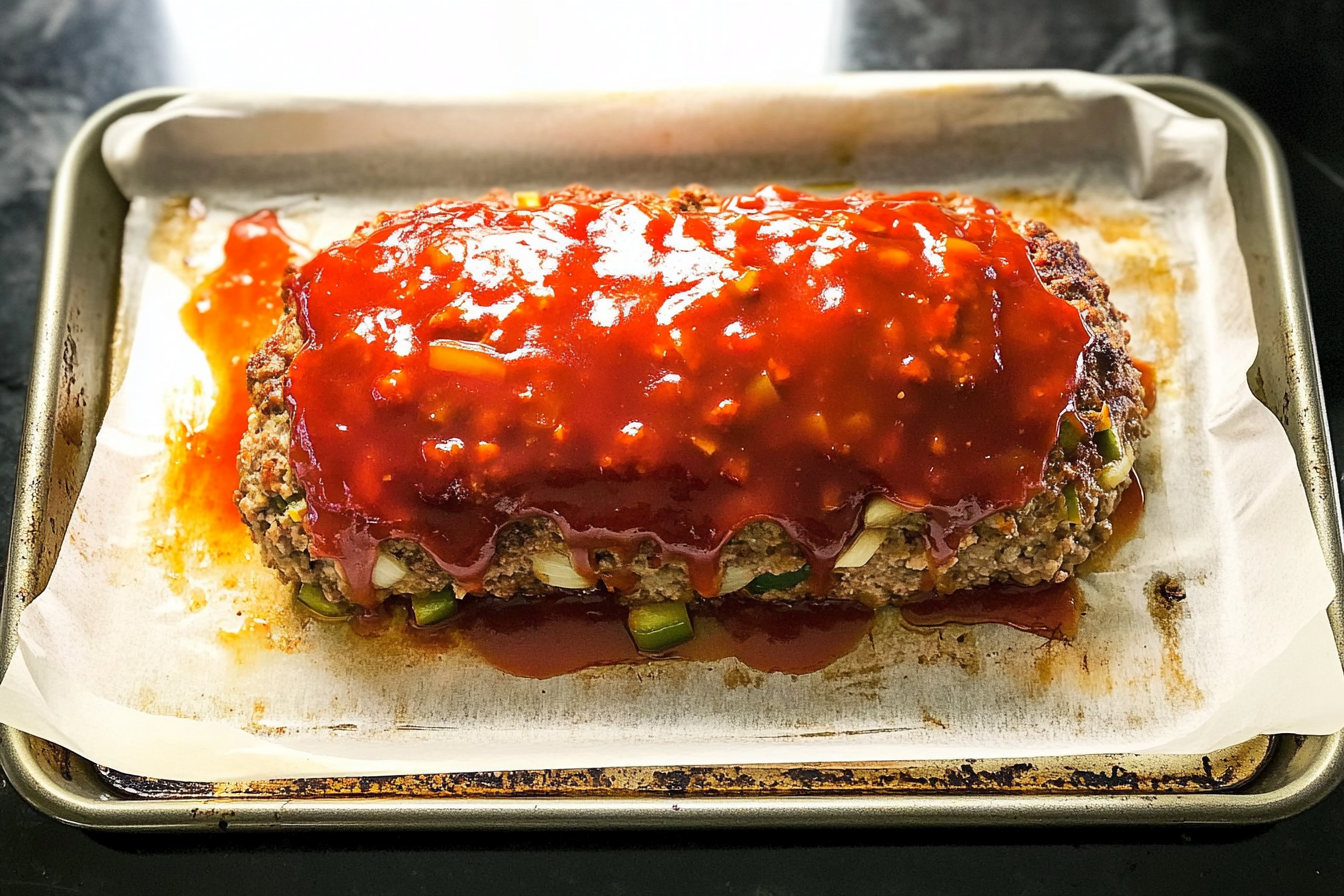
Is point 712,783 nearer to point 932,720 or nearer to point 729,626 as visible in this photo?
point 729,626

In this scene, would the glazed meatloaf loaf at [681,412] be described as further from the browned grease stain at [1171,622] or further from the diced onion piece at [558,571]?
the browned grease stain at [1171,622]

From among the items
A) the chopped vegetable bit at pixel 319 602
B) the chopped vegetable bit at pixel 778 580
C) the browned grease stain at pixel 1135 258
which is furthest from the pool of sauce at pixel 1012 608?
the chopped vegetable bit at pixel 319 602

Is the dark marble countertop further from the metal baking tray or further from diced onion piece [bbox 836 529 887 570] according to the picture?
diced onion piece [bbox 836 529 887 570]

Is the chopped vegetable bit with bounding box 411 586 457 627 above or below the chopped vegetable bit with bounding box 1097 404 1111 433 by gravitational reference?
below

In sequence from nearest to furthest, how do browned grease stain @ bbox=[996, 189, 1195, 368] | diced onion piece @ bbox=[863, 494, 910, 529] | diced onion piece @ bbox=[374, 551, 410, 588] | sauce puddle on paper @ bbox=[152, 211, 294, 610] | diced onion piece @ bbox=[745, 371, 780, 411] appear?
1. diced onion piece @ bbox=[745, 371, 780, 411]
2. diced onion piece @ bbox=[863, 494, 910, 529]
3. diced onion piece @ bbox=[374, 551, 410, 588]
4. sauce puddle on paper @ bbox=[152, 211, 294, 610]
5. browned grease stain @ bbox=[996, 189, 1195, 368]

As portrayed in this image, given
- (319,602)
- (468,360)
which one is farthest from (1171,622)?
(319,602)

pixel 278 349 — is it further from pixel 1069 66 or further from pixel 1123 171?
pixel 1069 66

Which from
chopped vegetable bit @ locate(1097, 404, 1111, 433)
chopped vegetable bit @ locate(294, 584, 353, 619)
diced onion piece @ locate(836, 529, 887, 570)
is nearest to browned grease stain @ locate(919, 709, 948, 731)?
diced onion piece @ locate(836, 529, 887, 570)

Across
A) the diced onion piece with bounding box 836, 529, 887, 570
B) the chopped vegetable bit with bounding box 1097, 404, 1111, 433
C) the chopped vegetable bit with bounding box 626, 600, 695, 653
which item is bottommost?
the chopped vegetable bit with bounding box 626, 600, 695, 653
